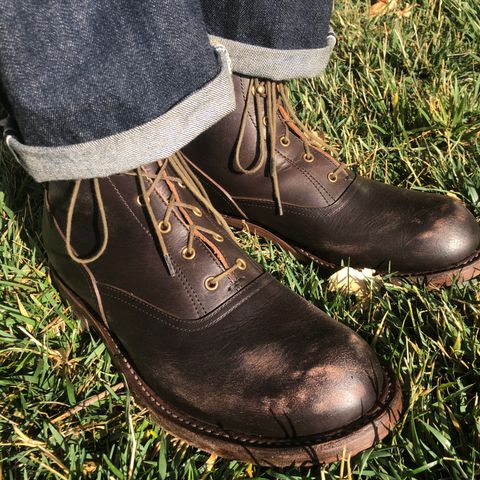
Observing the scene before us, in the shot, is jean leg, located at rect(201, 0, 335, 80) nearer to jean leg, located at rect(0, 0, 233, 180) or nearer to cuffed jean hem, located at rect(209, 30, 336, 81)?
cuffed jean hem, located at rect(209, 30, 336, 81)

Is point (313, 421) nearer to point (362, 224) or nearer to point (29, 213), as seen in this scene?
point (362, 224)

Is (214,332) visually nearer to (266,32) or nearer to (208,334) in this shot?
(208,334)

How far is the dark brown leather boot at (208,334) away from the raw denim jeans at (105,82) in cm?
12

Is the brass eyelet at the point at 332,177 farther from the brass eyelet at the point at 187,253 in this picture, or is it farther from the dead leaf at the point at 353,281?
the brass eyelet at the point at 187,253

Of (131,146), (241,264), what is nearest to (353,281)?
(241,264)

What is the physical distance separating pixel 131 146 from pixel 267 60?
0.50m

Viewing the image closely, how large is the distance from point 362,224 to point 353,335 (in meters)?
0.44

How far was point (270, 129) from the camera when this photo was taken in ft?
5.10

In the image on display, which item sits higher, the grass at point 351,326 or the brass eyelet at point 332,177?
the brass eyelet at point 332,177

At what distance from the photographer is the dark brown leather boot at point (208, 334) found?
3.75ft

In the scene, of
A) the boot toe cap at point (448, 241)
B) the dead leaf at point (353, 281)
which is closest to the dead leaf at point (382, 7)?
the boot toe cap at point (448, 241)

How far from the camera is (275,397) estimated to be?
115cm

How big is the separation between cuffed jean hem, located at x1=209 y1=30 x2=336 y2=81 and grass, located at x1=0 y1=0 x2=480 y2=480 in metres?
0.48

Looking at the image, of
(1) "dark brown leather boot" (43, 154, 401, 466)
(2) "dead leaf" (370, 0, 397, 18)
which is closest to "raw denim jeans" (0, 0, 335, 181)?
(1) "dark brown leather boot" (43, 154, 401, 466)
